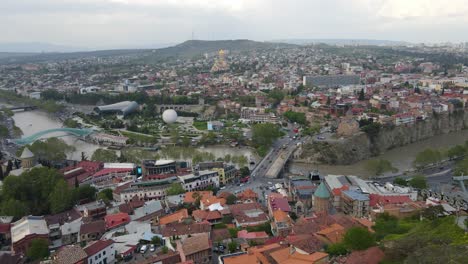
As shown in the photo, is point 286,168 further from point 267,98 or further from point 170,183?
point 267,98

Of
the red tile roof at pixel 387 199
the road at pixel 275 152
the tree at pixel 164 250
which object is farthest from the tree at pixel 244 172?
the tree at pixel 164 250

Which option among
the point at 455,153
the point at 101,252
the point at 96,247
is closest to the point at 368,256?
the point at 101,252

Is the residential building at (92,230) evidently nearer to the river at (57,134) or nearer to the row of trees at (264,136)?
the river at (57,134)

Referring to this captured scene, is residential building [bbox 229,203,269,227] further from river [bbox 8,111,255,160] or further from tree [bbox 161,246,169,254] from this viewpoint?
river [bbox 8,111,255,160]

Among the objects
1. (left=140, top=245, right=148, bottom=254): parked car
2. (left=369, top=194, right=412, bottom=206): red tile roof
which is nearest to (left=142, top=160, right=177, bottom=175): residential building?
(left=140, top=245, right=148, bottom=254): parked car

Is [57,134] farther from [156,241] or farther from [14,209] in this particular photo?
[156,241]


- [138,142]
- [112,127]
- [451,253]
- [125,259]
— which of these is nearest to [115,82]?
[112,127]
